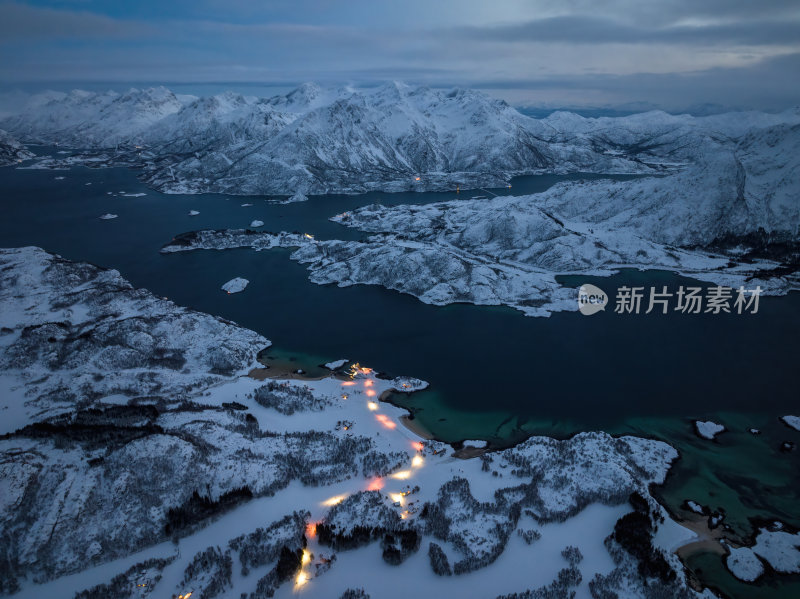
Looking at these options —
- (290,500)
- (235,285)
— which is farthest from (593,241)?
(290,500)

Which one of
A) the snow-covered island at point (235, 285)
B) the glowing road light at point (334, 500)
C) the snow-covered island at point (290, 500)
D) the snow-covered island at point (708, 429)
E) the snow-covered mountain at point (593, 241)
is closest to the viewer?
the snow-covered island at point (290, 500)

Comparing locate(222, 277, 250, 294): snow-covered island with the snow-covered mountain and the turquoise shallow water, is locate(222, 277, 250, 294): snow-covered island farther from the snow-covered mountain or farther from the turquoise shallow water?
the snow-covered mountain

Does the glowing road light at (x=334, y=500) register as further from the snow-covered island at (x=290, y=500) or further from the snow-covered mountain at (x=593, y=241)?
the snow-covered mountain at (x=593, y=241)

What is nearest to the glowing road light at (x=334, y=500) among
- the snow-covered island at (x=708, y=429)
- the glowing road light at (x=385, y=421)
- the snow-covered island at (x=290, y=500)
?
the snow-covered island at (x=290, y=500)

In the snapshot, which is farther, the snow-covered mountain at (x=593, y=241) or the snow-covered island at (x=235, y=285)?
the snow-covered mountain at (x=593, y=241)

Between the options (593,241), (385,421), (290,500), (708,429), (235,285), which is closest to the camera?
(290,500)

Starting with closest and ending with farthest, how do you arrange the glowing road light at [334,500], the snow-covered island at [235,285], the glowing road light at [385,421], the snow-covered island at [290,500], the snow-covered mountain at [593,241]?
the snow-covered island at [290,500] < the glowing road light at [334,500] < the glowing road light at [385,421] < the snow-covered island at [235,285] < the snow-covered mountain at [593,241]

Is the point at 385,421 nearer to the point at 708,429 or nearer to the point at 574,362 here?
the point at 574,362

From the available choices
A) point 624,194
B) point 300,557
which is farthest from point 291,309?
point 624,194
